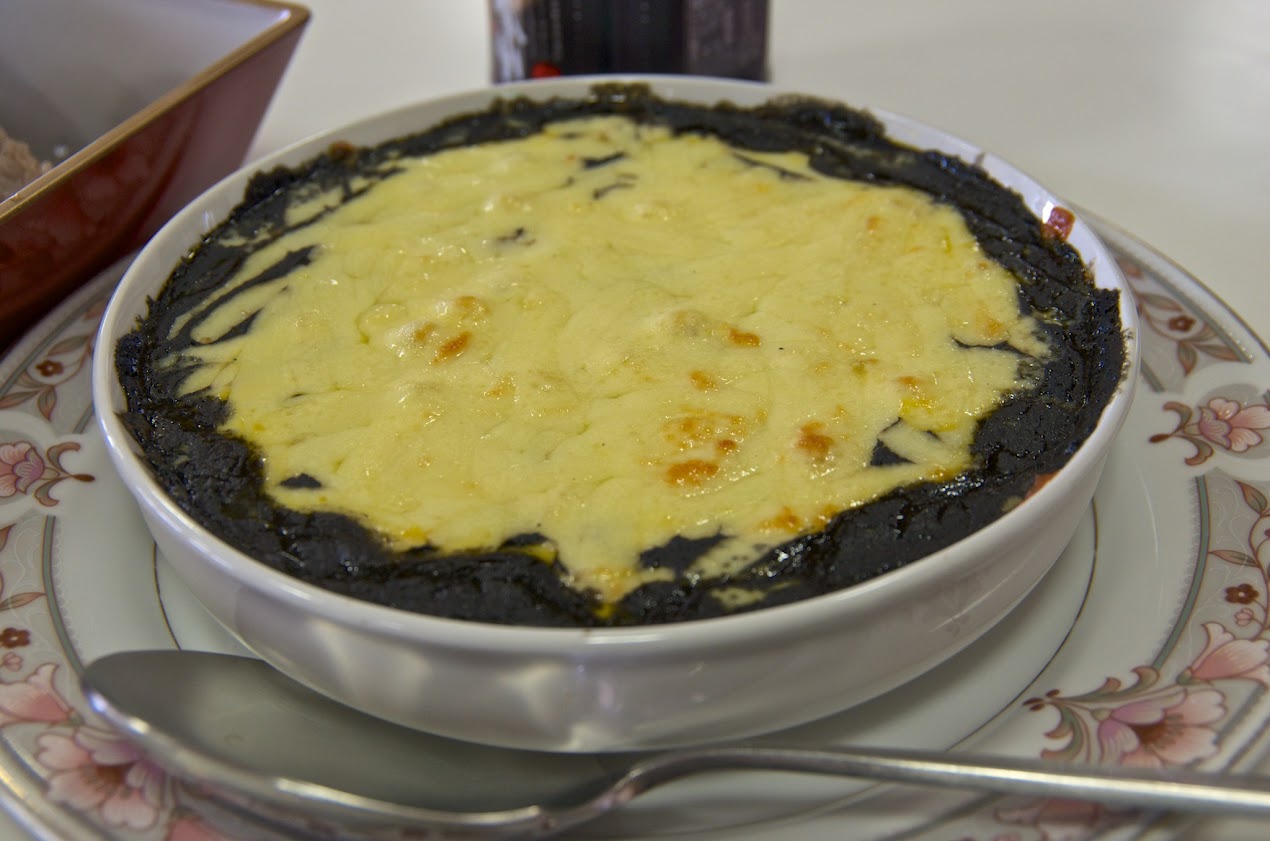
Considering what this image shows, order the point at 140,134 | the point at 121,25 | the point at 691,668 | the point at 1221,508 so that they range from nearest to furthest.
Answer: the point at 691,668 → the point at 1221,508 → the point at 140,134 → the point at 121,25

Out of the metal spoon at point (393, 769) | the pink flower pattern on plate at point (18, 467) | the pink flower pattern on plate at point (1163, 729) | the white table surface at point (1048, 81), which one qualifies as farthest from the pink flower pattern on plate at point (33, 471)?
the pink flower pattern on plate at point (1163, 729)

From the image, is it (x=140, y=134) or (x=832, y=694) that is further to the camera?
(x=140, y=134)

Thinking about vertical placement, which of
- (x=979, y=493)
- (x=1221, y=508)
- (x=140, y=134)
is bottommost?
(x=1221, y=508)

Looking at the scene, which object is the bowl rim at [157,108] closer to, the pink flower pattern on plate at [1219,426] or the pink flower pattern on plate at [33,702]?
the pink flower pattern on plate at [33,702]

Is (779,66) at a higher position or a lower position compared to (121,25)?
lower

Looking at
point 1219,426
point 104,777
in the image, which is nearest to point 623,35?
point 1219,426

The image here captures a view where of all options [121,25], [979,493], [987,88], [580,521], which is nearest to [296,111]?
[121,25]

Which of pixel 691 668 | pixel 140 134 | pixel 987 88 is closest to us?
pixel 691 668

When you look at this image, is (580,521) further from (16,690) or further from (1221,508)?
(1221,508)

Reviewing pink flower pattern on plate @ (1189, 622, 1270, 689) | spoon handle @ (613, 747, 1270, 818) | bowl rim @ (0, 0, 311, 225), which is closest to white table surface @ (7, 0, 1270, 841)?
bowl rim @ (0, 0, 311, 225)
